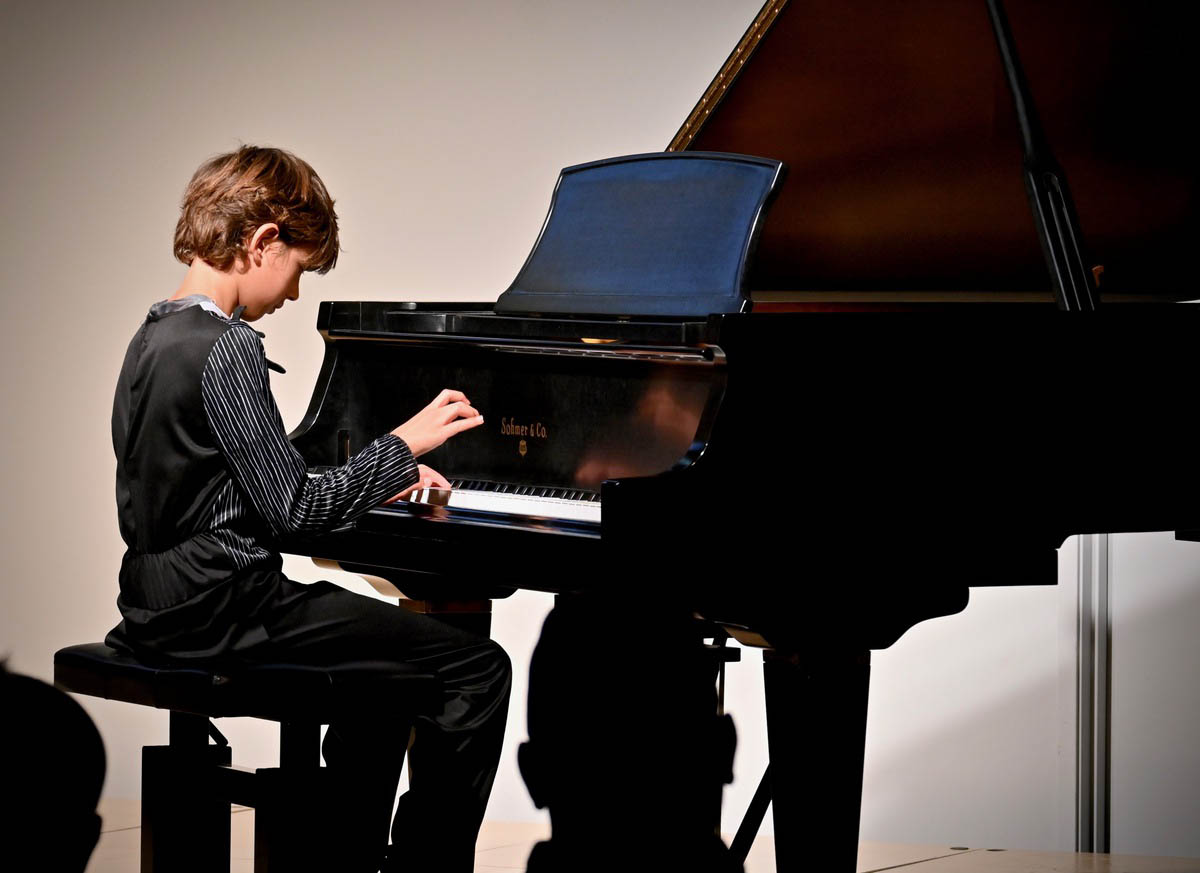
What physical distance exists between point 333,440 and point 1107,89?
1585mm

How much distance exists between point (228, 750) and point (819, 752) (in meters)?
0.86

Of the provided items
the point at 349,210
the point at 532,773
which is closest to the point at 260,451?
the point at 532,773

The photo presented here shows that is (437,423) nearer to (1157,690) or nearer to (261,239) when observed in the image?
(261,239)

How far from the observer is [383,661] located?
A: 2.10 m

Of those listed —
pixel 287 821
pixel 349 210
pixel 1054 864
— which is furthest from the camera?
pixel 349 210

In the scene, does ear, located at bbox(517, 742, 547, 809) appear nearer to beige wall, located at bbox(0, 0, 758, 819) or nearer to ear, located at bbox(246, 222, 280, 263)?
beige wall, located at bbox(0, 0, 758, 819)

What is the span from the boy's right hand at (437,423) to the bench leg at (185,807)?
0.49 metres

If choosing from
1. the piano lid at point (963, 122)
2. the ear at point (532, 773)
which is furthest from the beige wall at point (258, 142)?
the piano lid at point (963, 122)

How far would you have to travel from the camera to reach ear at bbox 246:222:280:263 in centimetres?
210

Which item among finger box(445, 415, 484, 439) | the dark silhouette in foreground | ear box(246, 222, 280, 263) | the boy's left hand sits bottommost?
the dark silhouette in foreground

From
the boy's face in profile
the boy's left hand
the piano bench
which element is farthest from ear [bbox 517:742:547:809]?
the boy's face in profile

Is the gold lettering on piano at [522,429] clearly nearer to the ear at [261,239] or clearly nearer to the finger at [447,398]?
the finger at [447,398]

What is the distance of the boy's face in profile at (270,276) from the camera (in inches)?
83.8

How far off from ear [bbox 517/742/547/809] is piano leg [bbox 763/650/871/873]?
1380 millimetres
